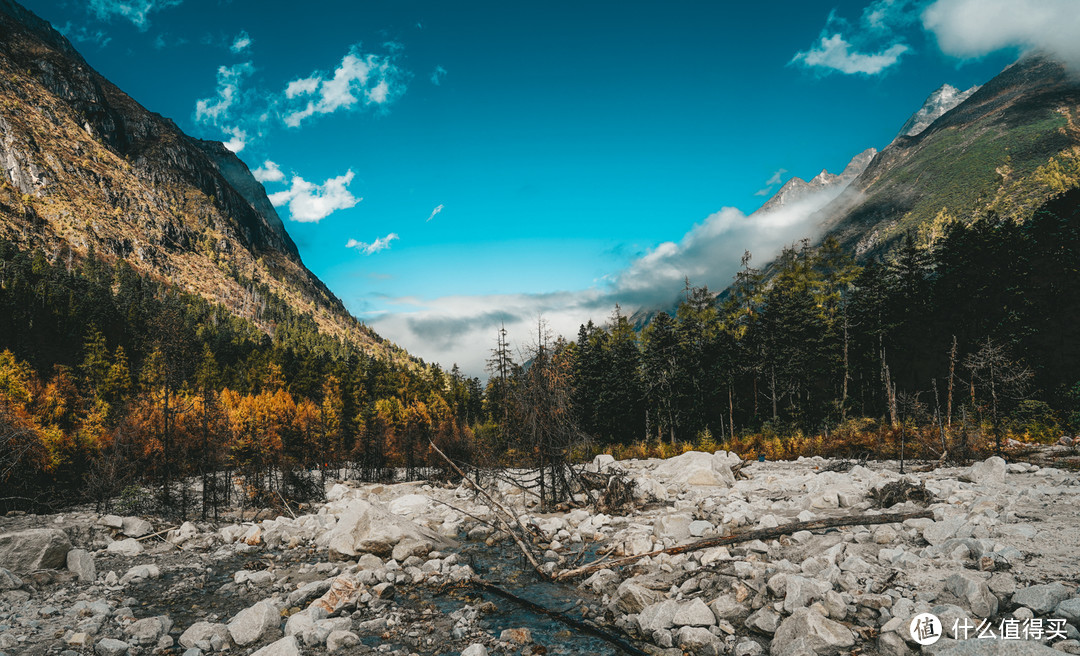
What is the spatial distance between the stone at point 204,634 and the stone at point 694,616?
6532mm

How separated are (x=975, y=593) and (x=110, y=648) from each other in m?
11.3

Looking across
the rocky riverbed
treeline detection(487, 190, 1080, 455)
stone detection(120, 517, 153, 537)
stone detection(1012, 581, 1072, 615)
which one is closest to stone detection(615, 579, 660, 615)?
the rocky riverbed

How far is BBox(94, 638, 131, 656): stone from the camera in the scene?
6.86 metres

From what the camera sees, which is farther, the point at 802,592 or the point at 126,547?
the point at 126,547

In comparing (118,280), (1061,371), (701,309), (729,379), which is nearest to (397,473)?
(729,379)

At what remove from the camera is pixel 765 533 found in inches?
400

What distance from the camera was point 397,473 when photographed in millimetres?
39469

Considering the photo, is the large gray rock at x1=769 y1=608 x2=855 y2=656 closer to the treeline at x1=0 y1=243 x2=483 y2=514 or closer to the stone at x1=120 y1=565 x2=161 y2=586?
the treeline at x1=0 y1=243 x2=483 y2=514

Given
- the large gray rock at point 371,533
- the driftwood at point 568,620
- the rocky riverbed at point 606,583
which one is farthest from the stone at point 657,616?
the large gray rock at point 371,533

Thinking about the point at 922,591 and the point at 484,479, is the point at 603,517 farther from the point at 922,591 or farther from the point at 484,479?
the point at 484,479

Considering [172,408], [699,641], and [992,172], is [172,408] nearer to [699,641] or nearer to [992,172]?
[699,641]

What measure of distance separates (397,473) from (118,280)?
11077 centimetres

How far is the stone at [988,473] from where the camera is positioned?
1335 cm

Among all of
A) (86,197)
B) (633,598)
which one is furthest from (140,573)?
(86,197)
